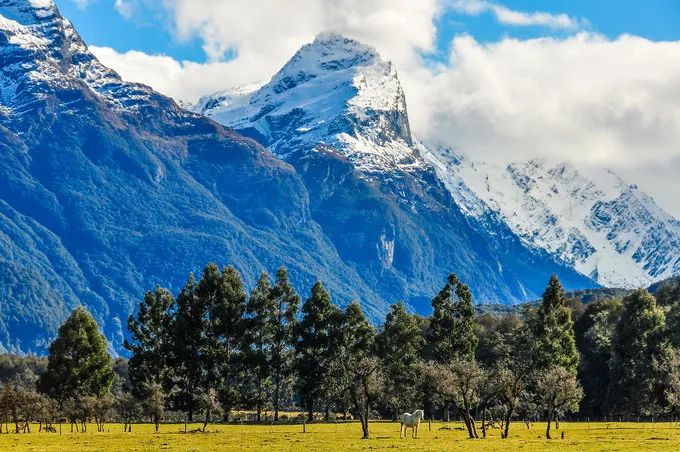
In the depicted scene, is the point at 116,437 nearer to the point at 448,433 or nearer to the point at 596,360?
the point at 448,433

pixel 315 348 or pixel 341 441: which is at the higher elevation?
pixel 315 348

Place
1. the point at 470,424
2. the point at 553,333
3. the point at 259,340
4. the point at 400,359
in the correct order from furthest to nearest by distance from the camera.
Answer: the point at 400,359, the point at 259,340, the point at 553,333, the point at 470,424

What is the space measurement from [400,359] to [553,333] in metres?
29.2

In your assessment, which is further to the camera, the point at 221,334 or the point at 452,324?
the point at 452,324

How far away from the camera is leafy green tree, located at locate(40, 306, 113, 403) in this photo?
159 m

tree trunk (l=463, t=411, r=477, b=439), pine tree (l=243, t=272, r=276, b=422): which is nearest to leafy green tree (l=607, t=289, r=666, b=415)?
tree trunk (l=463, t=411, r=477, b=439)

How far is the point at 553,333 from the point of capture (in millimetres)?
153625

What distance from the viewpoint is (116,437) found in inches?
4604

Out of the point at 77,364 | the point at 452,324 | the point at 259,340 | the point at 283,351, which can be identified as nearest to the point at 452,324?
the point at 452,324

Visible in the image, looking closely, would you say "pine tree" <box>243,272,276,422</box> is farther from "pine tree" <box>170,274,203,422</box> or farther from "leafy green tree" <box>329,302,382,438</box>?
"leafy green tree" <box>329,302,382,438</box>

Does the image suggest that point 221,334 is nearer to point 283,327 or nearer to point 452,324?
point 283,327

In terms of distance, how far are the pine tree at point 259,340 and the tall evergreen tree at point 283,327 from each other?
0.77m

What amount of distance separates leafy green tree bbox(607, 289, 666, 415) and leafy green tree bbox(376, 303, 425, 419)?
3292 centimetres

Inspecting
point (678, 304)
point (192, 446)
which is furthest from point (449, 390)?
point (678, 304)
